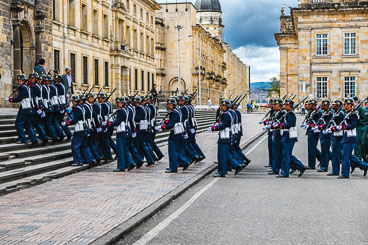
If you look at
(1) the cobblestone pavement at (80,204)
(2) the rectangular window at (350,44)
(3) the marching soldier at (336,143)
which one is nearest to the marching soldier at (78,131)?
(1) the cobblestone pavement at (80,204)

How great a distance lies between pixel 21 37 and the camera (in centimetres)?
2669

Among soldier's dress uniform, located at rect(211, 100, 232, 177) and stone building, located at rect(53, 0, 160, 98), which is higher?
stone building, located at rect(53, 0, 160, 98)

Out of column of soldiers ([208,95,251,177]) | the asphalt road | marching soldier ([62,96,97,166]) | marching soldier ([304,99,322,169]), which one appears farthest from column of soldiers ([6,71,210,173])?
marching soldier ([304,99,322,169])

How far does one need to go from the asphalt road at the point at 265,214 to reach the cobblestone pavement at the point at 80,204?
57 cm

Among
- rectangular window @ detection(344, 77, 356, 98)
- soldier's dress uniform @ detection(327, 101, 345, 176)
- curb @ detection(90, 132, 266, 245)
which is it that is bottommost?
curb @ detection(90, 132, 266, 245)

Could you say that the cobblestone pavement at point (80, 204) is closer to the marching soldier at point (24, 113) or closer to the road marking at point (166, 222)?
the road marking at point (166, 222)

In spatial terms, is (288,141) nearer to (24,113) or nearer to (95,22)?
(24,113)

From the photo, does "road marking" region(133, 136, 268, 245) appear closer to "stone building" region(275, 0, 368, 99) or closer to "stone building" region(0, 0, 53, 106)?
"stone building" region(0, 0, 53, 106)

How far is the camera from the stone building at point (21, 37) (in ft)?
78.2

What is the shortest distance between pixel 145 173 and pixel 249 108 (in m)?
59.9

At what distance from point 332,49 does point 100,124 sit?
4369 centimetres

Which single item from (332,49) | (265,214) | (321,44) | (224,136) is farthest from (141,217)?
(321,44)

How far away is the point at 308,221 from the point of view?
9.05m

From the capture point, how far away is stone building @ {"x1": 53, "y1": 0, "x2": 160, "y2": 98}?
36.2m
